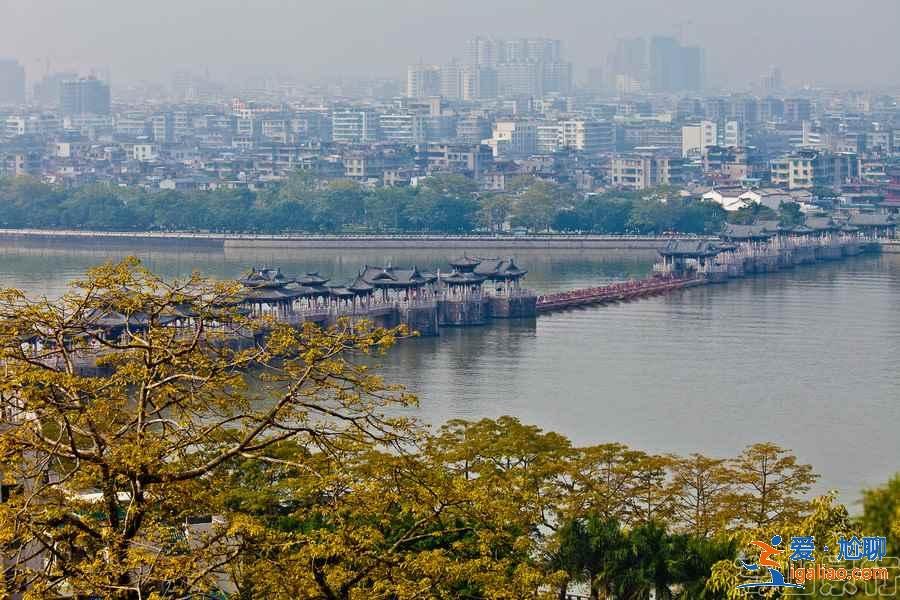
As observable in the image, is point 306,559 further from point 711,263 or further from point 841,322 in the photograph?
point 711,263

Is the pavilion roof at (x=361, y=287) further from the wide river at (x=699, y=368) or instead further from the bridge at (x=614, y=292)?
the bridge at (x=614, y=292)

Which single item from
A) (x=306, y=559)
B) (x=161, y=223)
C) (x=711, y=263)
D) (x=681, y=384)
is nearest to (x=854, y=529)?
(x=306, y=559)

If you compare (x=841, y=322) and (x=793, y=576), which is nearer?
(x=793, y=576)

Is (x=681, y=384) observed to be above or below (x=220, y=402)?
below

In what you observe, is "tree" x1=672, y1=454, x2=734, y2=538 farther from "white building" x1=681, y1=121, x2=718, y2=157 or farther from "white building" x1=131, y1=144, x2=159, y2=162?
"white building" x1=681, y1=121, x2=718, y2=157

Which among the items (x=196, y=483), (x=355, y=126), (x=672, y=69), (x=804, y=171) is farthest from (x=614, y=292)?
(x=672, y=69)
